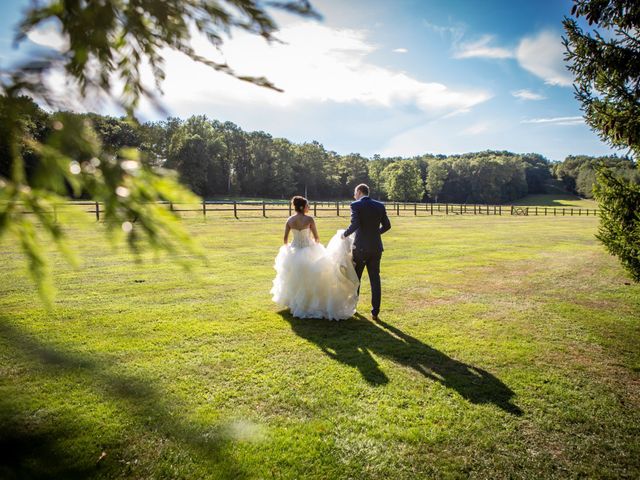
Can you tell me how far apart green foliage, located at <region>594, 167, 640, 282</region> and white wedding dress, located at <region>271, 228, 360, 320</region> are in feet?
20.0

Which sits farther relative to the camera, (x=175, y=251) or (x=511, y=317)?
(x=511, y=317)

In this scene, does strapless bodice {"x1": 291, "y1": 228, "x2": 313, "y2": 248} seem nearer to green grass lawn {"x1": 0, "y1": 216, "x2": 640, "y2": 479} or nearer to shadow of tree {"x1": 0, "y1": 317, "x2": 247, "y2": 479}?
green grass lawn {"x1": 0, "y1": 216, "x2": 640, "y2": 479}

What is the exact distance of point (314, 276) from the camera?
7.15m

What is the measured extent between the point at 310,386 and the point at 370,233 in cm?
355

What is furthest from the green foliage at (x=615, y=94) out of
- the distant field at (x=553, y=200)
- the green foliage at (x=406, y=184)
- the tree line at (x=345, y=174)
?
the distant field at (x=553, y=200)

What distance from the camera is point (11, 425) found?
3566 mm

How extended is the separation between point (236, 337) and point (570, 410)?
16.0 feet

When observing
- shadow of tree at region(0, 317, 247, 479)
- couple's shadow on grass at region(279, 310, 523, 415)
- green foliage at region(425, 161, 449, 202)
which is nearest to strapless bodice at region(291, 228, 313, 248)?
couple's shadow on grass at region(279, 310, 523, 415)

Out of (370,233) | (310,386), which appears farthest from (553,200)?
(310,386)

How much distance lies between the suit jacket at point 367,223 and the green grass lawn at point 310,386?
1.55 metres

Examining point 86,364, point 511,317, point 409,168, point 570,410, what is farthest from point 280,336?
point 409,168

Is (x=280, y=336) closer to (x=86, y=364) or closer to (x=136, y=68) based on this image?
(x=86, y=364)

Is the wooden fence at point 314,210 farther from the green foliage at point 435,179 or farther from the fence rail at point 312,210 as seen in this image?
→ the green foliage at point 435,179

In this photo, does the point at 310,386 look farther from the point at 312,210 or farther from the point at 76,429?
the point at 312,210
